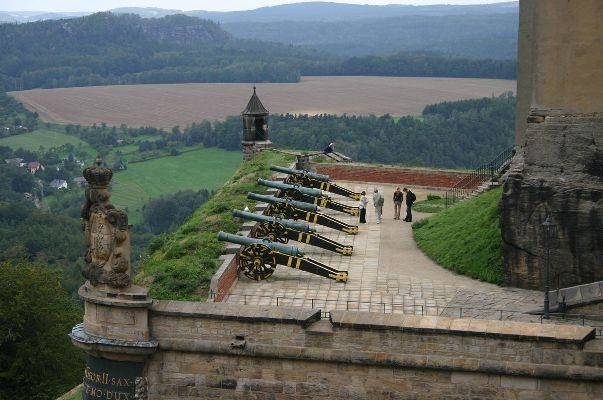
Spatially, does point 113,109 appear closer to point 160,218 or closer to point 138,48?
point 160,218

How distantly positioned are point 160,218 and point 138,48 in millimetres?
108081

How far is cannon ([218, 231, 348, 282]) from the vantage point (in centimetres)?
2248

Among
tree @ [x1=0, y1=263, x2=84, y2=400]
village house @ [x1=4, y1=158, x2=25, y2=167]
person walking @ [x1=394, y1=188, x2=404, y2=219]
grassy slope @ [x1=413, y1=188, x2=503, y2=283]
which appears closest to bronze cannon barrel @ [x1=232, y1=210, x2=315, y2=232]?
grassy slope @ [x1=413, y1=188, x2=503, y2=283]

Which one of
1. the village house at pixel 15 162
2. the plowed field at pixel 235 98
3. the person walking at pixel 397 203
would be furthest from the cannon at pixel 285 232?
the village house at pixel 15 162

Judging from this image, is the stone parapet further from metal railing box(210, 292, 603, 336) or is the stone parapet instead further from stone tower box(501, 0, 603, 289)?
metal railing box(210, 292, 603, 336)

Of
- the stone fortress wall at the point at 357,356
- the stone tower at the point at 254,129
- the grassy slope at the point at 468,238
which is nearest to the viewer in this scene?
the stone fortress wall at the point at 357,356

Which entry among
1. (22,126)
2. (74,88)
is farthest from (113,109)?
(74,88)

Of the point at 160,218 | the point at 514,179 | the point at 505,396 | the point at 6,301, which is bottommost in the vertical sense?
the point at 160,218

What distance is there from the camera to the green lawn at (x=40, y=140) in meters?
109

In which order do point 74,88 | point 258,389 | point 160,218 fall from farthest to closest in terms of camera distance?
point 74,88, point 160,218, point 258,389

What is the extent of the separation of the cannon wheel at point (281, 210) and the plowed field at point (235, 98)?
76.0 m

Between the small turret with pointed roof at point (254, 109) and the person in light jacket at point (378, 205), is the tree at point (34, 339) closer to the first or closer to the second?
the person in light jacket at point (378, 205)

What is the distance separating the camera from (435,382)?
57.7ft

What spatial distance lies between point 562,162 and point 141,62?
158 meters
